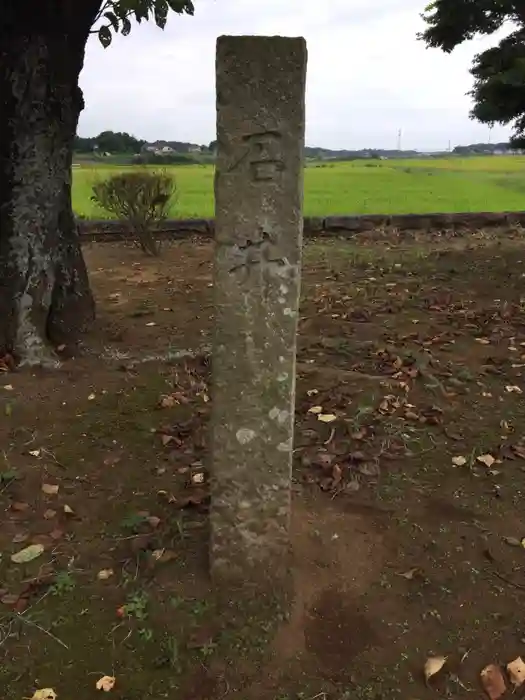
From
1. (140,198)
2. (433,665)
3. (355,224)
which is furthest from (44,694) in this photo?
(355,224)

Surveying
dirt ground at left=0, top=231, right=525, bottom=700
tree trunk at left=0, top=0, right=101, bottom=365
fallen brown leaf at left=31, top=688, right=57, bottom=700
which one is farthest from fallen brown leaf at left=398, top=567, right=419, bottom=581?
tree trunk at left=0, top=0, right=101, bottom=365

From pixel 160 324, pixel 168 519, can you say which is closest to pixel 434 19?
pixel 160 324

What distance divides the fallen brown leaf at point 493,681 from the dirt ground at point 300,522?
0.10 feet

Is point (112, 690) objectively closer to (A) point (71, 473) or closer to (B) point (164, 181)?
(A) point (71, 473)

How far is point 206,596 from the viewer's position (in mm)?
2500

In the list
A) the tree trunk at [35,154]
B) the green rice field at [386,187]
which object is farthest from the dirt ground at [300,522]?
the green rice field at [386,187]

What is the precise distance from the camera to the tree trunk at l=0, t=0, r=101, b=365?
418 centimetres

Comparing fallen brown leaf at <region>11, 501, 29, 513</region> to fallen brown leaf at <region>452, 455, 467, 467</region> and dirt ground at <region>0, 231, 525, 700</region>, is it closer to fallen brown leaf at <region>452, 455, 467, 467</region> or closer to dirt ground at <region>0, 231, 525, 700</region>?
dirt ground at <region>0, 231, 525, 700</region>

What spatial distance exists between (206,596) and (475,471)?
4.89 feet

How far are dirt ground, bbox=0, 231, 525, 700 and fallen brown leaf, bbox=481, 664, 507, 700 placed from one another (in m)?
0.03

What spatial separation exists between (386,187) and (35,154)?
38.2 feet

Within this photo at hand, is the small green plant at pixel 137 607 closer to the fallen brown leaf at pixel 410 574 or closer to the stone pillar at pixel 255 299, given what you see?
the stone pillar at pixel 255 299

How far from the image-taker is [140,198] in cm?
831

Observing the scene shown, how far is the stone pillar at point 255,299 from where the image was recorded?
2076 mm
